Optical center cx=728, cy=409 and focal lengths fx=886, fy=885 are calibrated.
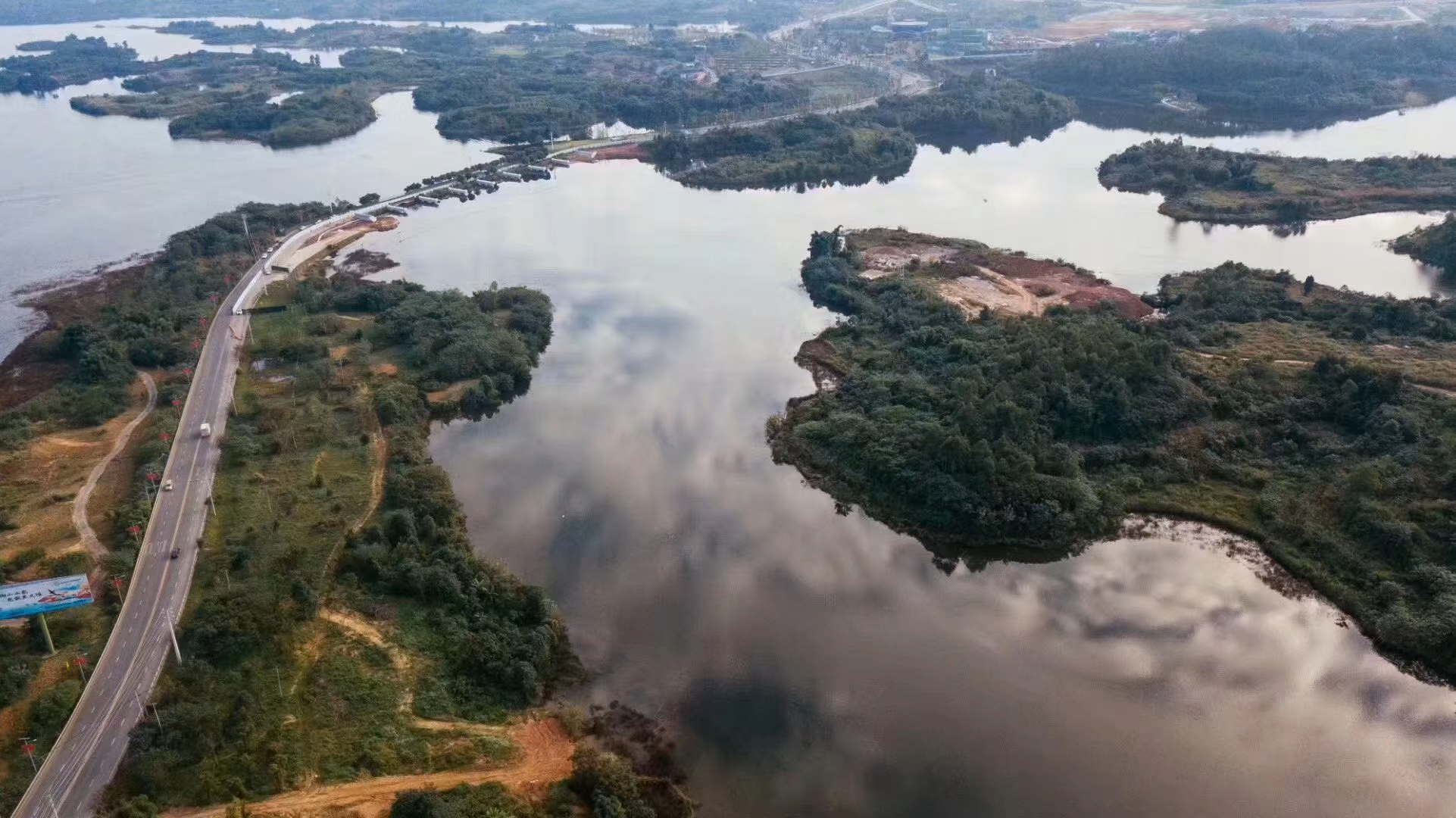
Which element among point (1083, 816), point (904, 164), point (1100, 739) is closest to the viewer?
point (1083, 816)

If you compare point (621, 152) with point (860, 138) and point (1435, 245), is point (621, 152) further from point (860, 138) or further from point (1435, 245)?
point (1435, 245)

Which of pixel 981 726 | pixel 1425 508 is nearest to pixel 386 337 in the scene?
pixel 981 726

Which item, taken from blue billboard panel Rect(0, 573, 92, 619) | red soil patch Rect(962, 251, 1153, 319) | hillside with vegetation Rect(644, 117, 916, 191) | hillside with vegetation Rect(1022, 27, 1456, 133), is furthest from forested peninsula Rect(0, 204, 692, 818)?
hillside with vegetation Rect(1022, 27, 1456, 133)

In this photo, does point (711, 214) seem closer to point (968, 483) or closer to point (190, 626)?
point (968, 483)

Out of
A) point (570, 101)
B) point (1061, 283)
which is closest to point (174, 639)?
point (1061, 283)

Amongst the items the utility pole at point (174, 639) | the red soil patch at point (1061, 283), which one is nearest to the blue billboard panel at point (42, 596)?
the utility pole at point (174, 639)
